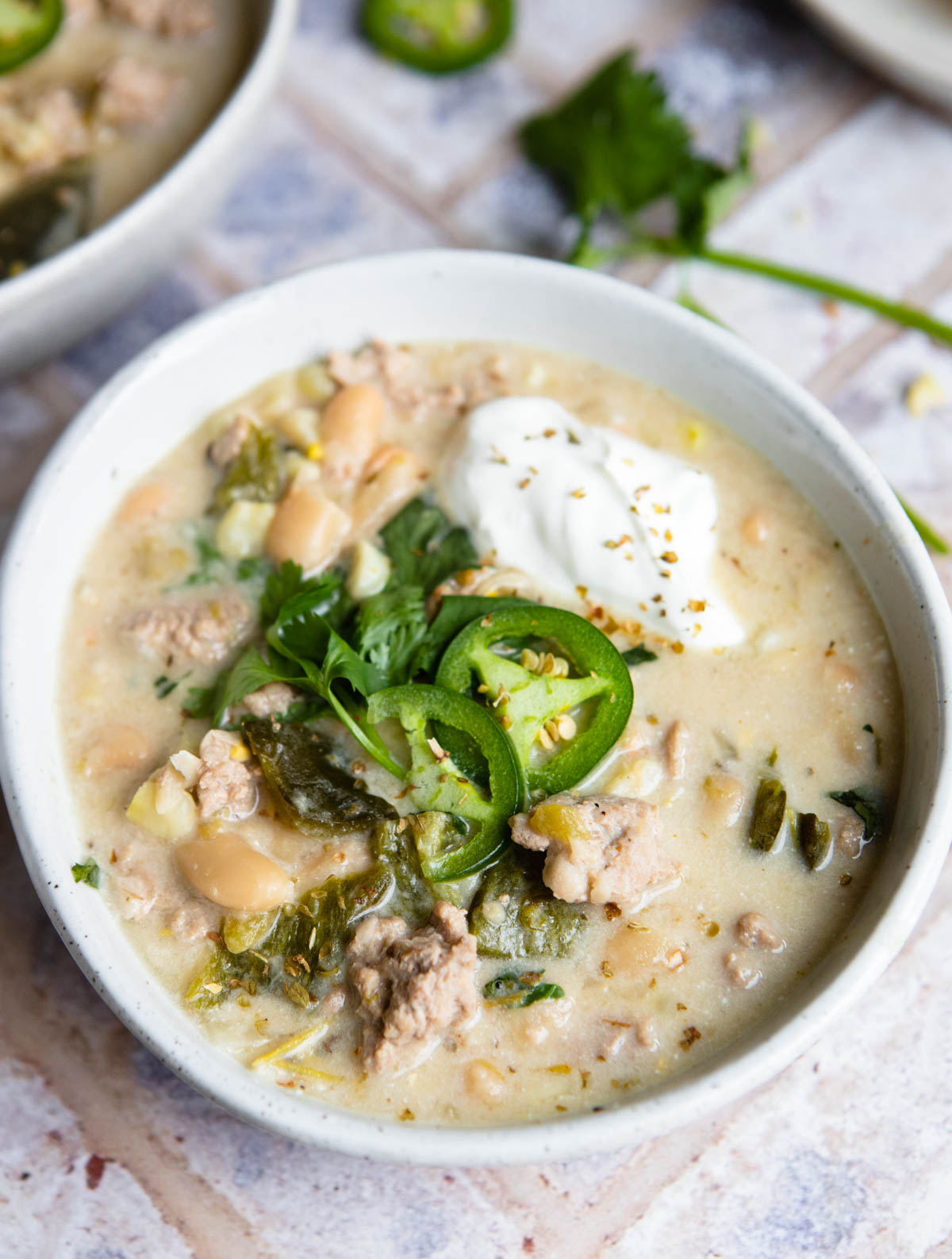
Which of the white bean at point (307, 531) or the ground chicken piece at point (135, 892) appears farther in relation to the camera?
the white bean at point (307, 531)

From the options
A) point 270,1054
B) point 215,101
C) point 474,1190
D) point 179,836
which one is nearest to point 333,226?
point 215,101

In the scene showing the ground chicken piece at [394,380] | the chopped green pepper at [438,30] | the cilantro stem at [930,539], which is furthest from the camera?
the chopped green pepper at [438,30]

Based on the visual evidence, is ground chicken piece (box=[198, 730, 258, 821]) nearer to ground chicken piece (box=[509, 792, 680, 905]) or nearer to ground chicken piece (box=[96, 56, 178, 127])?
ground chicken piece (box=[509, 792, 680, 905])

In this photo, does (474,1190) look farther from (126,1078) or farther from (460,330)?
(460,330)

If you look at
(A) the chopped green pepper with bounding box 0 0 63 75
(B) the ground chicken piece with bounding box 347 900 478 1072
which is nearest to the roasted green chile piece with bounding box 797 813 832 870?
(B) the ground chicken piece with bounding box 347 900 478 1072

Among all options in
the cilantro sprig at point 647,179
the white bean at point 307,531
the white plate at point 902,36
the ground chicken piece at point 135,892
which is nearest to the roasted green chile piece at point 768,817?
the white bean at point 307,531

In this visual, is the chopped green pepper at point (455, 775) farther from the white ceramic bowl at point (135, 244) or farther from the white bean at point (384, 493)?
the white ceramic bowl at point (135, 244)
